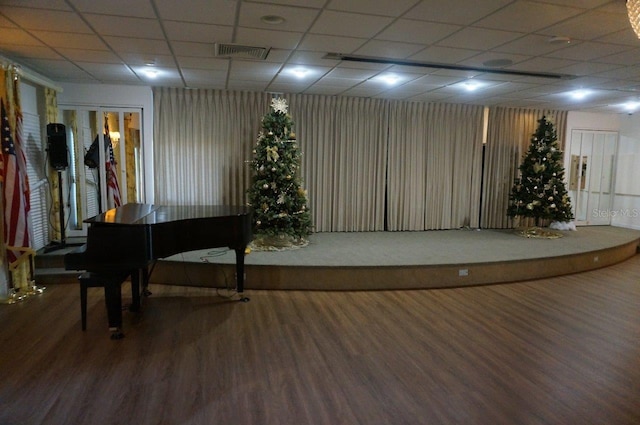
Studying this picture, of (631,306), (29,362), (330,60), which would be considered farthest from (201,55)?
(631,306)

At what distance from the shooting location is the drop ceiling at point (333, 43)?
3186 millimetres

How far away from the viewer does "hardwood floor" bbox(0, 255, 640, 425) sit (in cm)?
251

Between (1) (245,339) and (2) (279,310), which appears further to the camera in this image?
(2) (279,310)

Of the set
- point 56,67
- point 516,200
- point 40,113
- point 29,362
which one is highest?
point 56,67

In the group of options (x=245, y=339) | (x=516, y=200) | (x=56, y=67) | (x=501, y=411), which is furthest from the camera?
Result: (x=516, y=200)

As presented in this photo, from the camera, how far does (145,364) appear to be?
3.08 meters

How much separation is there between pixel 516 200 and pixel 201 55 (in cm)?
644

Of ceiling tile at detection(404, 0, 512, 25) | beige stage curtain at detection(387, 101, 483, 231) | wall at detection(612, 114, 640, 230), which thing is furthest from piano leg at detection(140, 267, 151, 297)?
wall at detection(612, 114, 640, 230)

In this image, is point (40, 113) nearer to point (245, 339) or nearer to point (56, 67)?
point (56, 67)

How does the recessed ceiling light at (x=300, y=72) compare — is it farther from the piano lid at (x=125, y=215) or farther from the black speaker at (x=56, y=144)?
the black speaker at (x=56, y=144)

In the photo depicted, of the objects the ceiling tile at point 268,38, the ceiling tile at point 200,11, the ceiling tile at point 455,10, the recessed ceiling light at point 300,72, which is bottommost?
the ceiling tile at point 200,11

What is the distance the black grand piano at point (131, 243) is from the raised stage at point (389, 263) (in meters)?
1.00

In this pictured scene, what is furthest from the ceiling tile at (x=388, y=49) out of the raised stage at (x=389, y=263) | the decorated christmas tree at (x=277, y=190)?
the raised stage at (x=389, y=263)

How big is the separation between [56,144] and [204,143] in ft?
7.15
